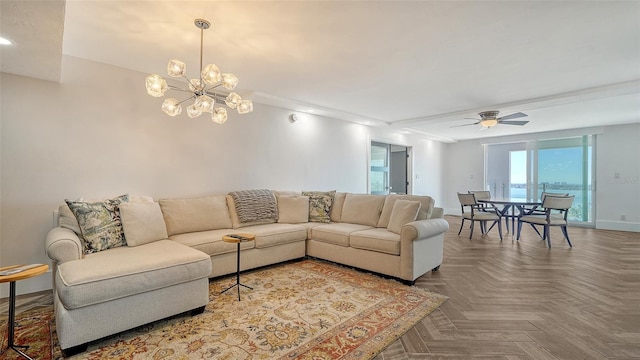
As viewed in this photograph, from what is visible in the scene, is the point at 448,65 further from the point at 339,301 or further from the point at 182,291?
the point at 182,291

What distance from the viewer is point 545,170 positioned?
24.8 ft

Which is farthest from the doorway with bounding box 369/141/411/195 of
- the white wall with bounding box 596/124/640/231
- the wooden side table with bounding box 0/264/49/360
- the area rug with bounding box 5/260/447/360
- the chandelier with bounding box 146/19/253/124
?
the wooden side table with bounding box 0/264/49/360

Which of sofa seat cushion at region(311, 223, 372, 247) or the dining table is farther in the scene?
the dining table

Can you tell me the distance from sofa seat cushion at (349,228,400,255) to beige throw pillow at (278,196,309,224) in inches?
39.0

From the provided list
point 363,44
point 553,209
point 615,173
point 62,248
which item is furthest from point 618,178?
point 62,248

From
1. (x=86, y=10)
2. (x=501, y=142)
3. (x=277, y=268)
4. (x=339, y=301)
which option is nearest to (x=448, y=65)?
(x=339, y=301)

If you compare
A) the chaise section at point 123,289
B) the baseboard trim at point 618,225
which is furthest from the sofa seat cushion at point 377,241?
the baseboard trim at point 618,225

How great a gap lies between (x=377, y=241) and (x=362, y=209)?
89 centimetres

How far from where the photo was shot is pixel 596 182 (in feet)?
22.5

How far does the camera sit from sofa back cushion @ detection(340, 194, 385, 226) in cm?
401

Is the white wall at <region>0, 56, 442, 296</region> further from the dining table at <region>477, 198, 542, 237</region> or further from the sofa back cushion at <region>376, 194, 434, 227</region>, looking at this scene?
the dining table at <region>477, 198, 542, 237</region>

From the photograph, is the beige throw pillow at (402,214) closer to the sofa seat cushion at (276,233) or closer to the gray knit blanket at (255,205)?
the sofa seat cushion at (276,233)

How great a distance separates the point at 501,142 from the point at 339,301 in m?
7.63

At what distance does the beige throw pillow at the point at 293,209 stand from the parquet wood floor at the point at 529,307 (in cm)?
183
